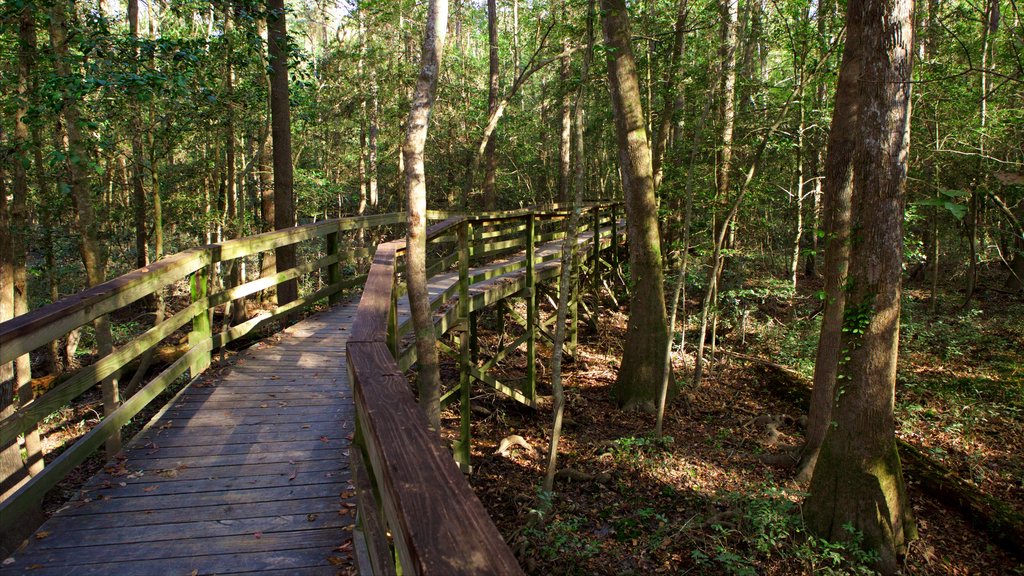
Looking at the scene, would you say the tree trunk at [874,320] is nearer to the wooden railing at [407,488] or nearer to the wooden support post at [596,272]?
the wooden railing at [407,488]

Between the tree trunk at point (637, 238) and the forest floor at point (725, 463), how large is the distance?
58cm

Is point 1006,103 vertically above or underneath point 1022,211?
above

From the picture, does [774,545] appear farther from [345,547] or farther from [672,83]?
[672,83]

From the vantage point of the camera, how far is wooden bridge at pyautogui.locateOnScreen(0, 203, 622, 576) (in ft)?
4.32

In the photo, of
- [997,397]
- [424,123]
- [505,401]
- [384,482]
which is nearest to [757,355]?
[997,397]

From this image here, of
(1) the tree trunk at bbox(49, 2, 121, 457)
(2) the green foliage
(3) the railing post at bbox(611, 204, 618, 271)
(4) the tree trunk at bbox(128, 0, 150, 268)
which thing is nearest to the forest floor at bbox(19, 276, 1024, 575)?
(2) the green foliage

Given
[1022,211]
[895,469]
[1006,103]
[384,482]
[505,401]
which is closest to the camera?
[384,482]

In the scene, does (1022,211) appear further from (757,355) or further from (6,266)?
(6,266)

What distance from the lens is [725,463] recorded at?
312 inches

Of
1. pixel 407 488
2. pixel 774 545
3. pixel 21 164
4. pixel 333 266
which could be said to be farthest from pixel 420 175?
pixel 21 164

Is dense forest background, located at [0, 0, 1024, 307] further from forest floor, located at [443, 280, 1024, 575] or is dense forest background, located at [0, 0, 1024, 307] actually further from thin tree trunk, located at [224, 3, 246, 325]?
forest floor, located at [443, 280, 1024, 575]

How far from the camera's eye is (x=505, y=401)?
379 inches

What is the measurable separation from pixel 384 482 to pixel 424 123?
423 cm

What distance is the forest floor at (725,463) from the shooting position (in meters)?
5.72
